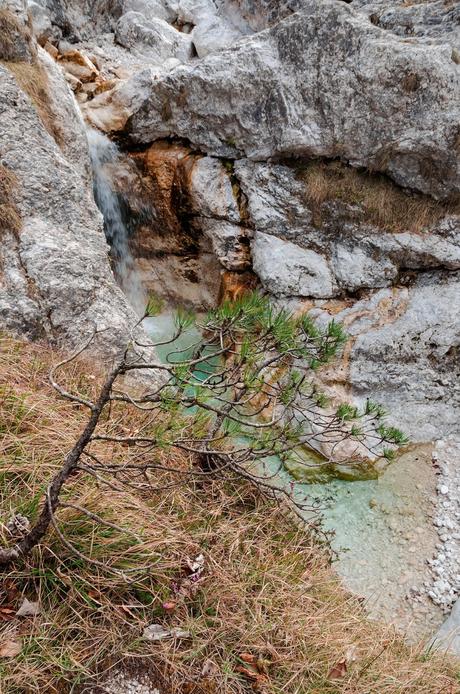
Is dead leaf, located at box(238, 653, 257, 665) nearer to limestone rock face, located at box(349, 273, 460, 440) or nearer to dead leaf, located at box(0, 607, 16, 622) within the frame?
dead leaf, located at box(0, 607, 16, 622)

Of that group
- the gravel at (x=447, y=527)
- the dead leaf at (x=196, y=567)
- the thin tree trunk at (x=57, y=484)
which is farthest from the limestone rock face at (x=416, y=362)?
the thin tree trunk at (x=57, y=484)

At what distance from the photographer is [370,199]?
22.2 ft

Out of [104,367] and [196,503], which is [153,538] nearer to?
[196,503]

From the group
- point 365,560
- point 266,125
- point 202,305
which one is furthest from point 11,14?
point 365,560

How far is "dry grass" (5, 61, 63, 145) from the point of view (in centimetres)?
538

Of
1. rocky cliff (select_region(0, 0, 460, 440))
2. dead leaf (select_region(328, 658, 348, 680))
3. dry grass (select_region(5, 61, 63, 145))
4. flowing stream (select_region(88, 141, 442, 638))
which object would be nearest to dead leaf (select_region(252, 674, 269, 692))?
dead leaf (select_region(328, 658, 348, 680))

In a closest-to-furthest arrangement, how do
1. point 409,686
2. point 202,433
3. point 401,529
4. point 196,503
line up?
point 409,686 < point 196,503 < point 202,433 < point 401,529

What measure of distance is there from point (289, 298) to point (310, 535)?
3737mm

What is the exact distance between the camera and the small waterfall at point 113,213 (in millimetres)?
7336

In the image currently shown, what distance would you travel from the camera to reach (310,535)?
3576mm

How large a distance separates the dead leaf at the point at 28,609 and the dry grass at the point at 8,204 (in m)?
3.40

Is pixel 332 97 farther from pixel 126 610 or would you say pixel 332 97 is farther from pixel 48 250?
pixel 126 610

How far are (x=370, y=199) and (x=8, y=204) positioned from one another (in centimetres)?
495

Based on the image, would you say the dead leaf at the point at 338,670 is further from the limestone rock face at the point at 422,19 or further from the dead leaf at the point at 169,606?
the limestone rock face at the point at 422,19
